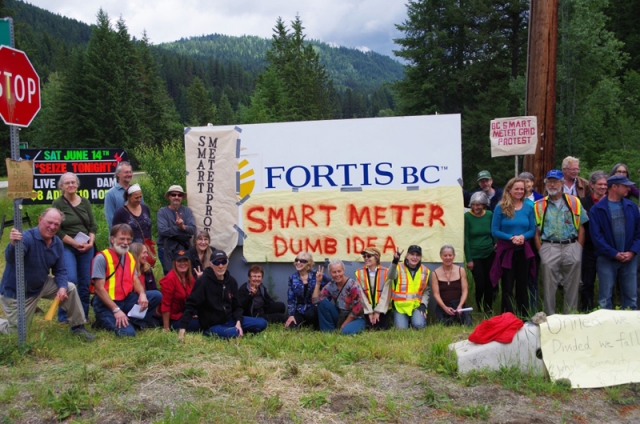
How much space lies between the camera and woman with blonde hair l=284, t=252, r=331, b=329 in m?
6.59

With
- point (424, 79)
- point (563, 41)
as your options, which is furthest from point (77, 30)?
point (563, 41)

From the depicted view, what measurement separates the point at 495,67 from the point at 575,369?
97.8ft

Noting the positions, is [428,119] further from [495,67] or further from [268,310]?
[495,67]

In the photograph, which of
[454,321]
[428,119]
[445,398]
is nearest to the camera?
[445,398]

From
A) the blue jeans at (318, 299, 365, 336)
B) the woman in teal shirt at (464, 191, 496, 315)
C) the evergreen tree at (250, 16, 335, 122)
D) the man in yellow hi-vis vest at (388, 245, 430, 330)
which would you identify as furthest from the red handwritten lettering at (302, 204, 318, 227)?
the evergreen tree at (250, 16, 335, 122)

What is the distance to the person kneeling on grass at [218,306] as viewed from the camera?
239 inches

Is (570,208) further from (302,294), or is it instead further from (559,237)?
(302,294)

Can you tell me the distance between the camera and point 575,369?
4832 mm

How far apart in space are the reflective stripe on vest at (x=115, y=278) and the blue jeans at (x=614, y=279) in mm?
5183

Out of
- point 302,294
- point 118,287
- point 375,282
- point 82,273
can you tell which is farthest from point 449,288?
point 82,273

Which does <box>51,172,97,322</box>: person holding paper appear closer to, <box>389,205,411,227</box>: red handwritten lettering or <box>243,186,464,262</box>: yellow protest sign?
<box>243,186,464,262</box>: yellow protest sign

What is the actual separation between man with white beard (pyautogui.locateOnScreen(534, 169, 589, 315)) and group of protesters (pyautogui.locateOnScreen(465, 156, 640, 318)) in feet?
0.03

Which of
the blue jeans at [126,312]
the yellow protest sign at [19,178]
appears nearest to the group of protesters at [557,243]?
the blue jeans at [126,312]

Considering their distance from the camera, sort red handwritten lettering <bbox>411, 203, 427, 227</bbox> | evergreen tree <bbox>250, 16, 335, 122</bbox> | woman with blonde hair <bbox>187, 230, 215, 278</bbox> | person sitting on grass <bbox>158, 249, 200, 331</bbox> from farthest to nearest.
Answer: evergreen tree <bbox>250, 16, 335, 122</bbox> → red handwritten lettering <bbox>411, 203, 427, 227</bbox> → woman with blonde hair <bbox>187, 230, 215, 278</bbox> → person sitting on grass <bbox>158, 249, 200, 331</bbox>
